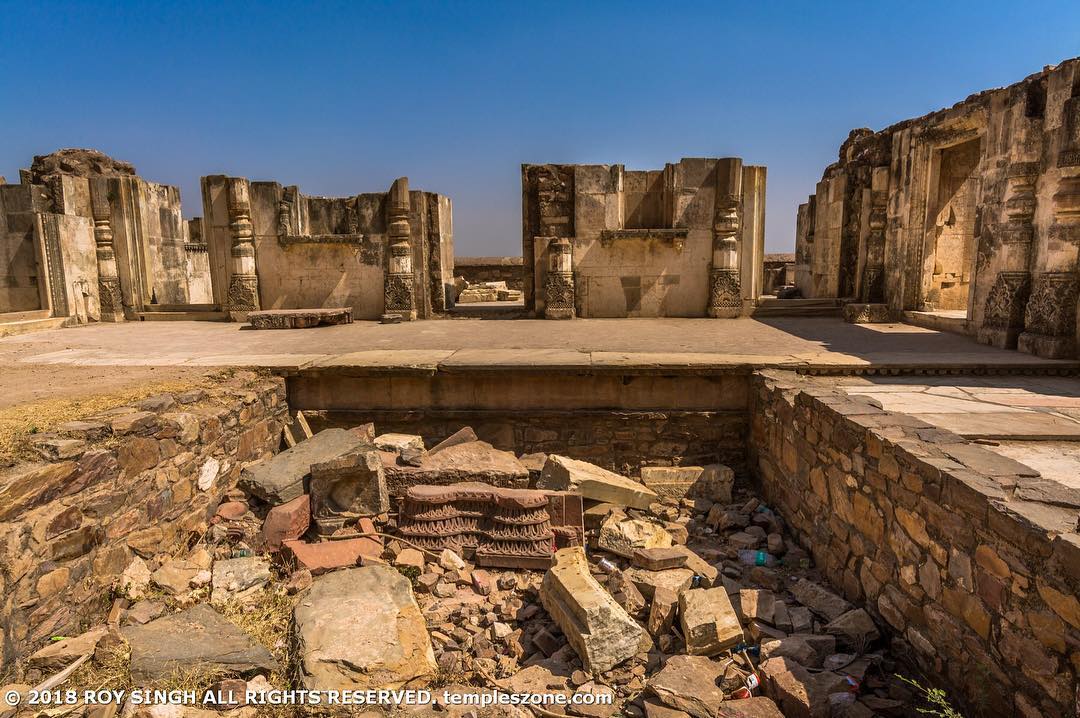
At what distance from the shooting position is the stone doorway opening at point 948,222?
372 inches

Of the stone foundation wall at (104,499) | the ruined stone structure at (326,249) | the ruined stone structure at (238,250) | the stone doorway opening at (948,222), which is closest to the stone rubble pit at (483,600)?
the stone foundation wall at (104,499)

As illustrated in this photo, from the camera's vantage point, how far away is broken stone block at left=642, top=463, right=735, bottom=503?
5.84 m

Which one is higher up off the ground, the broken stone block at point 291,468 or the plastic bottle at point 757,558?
the broken stone block at point 291,468

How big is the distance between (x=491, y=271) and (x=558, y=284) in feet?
30.8

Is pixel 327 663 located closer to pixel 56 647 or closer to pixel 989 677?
pixel 56 647

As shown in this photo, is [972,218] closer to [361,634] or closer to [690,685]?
[690,685]

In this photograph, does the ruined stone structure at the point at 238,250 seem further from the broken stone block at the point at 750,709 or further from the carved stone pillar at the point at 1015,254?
the broken stone block at the point at 750,709

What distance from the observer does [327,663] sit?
320 centimetres

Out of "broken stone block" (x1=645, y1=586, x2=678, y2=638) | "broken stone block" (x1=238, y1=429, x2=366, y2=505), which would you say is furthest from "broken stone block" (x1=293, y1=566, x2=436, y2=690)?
"broken stone block" (x1=645, y1=586, x2=678, y2=638)

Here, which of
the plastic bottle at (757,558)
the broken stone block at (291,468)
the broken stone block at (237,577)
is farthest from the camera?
the broken stone block at (291,468)

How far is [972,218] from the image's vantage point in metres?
9.73

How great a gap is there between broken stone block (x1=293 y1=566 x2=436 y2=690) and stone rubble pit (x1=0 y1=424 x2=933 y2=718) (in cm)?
1

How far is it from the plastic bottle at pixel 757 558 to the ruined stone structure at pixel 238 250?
7.55m

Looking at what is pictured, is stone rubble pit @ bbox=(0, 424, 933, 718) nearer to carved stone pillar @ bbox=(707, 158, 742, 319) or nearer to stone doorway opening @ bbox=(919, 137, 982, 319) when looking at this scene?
carved stone pillar @ bbox=(707, 158, 742, 319)
